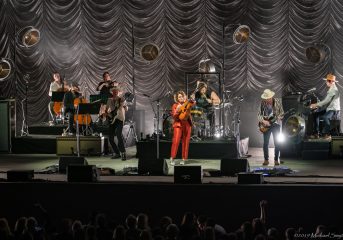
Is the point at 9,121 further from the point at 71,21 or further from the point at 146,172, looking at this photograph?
the point at 146,172

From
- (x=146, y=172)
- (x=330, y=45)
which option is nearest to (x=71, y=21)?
(x=330, y=45)

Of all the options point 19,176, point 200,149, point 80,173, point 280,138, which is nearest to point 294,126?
point 280,138

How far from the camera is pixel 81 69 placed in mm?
25375

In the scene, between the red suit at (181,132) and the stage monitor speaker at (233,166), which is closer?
the stage monitor speaker at (233,166)

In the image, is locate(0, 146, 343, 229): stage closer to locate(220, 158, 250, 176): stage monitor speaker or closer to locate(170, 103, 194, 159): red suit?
locate(220, 158, 250, 176): stage monitor speaker

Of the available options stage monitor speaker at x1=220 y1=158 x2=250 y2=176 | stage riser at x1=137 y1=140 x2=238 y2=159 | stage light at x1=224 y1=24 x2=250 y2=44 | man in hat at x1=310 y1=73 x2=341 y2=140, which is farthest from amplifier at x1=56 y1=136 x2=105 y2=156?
stage monitor speaker at x1=220 y1=158 x2=250 y2=176

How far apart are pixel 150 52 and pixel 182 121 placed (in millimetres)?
6604

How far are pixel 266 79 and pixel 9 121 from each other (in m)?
8.16

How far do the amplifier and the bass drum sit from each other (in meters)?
5.18

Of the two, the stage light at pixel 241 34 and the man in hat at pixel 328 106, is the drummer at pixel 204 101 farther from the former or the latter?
the stage light at pixel 241 34

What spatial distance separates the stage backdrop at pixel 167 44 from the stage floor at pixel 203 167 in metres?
2.77

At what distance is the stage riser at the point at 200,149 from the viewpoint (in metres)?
19.6

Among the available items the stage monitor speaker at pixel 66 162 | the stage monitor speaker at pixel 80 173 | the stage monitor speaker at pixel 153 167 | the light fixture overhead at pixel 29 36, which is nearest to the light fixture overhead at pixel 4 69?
the light fixture overhead at pixel 29 36

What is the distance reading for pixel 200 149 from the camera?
65.4 feet
